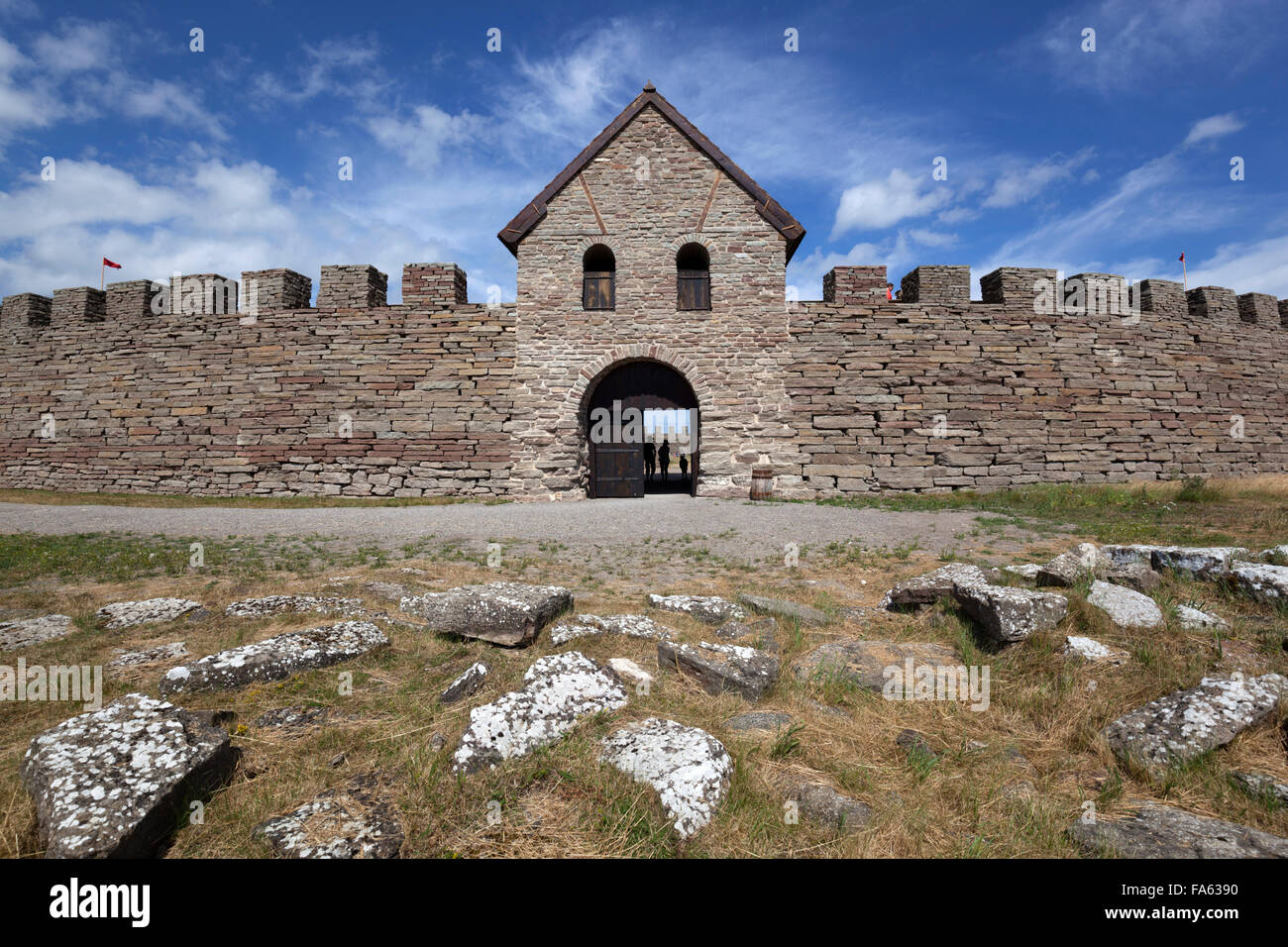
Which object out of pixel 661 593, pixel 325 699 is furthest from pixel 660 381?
pixel 325 699

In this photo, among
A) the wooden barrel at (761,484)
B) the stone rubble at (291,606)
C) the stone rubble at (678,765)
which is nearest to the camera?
the stone rubble at (678,765)

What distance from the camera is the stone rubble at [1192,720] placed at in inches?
107

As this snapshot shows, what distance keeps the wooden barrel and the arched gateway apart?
152 centimetres

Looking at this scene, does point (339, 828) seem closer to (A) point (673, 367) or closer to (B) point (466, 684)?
(B) point (466, 684)

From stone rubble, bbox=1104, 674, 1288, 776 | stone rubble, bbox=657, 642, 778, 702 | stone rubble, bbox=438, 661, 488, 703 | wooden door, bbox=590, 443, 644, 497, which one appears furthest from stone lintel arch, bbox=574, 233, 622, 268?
stone rubble, bbox=1104, 674, 1288, 776

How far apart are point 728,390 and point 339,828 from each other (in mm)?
12193

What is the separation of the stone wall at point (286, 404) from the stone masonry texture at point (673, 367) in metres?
0.06

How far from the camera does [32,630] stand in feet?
13.2

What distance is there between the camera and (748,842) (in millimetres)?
2107

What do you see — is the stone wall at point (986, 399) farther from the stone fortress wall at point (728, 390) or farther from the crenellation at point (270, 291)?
the crenellation at point (270, 291)

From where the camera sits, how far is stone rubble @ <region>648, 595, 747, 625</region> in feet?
14.9

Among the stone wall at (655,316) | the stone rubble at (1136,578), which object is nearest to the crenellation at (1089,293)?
the stone wall at (655,316)
